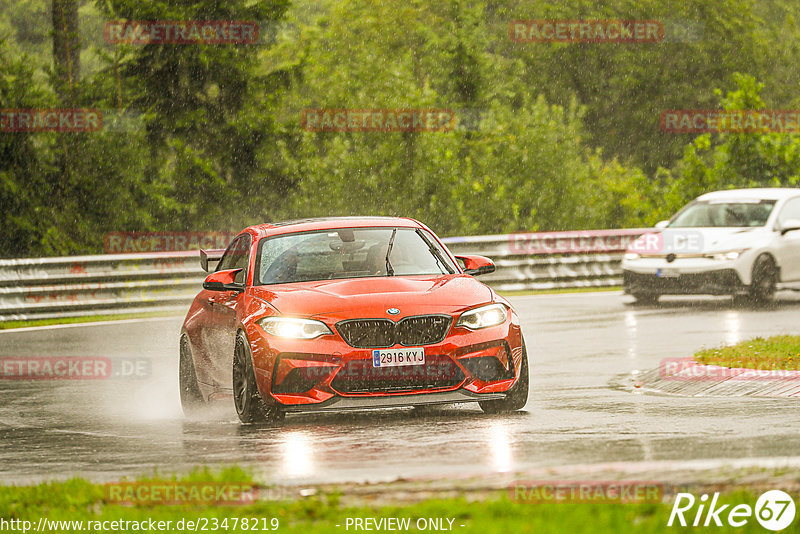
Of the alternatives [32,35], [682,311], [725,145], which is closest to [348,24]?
[32,35]

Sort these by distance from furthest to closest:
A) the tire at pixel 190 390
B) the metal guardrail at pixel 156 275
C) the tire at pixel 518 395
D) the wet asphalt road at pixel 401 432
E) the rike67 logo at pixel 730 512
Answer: the metal guardrail at pixel 156 275 < the tire at pixel 190 390 < the tire at pixel 518 395 < the wet asphalt road at pixel 401 432 < the rike67 logo at pixel 730 512

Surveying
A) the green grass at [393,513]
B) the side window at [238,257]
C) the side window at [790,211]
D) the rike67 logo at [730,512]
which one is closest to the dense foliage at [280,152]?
the side window at [790,211]

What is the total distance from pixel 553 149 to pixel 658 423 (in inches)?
1080

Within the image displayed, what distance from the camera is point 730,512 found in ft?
21.6

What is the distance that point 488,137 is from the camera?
38.9 meters

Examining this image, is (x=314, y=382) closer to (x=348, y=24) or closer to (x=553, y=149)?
(x=553, y=149)

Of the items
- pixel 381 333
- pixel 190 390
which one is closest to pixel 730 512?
pixel 381 333

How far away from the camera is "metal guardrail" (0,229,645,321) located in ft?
79.4

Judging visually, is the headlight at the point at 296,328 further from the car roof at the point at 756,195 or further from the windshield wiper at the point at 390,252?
the car roof at the point at 756,195

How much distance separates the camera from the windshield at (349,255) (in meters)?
11.8

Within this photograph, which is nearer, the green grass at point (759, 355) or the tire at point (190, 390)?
the tire at point (190, 390)

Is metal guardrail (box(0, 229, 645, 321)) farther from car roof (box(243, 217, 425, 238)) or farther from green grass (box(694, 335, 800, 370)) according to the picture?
car roof (box(243, 217, 425, 238))

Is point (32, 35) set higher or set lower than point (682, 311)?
higher

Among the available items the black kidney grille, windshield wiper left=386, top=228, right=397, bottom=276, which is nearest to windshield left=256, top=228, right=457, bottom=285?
windshield wiper left=386, top=228, right=397, bottom=276
